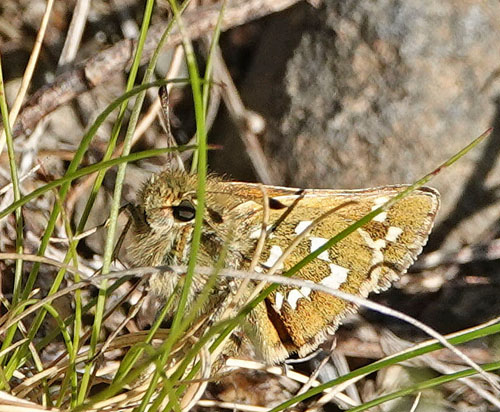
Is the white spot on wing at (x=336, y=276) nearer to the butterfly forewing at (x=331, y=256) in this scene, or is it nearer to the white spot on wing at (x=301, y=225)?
the butterfly forewing at (x=331, y=256)

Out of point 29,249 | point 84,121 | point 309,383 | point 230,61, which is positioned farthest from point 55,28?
point 309,383

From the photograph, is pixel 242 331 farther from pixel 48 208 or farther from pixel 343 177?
pixel 48 208

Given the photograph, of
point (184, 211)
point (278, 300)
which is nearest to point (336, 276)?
point (278, 300)

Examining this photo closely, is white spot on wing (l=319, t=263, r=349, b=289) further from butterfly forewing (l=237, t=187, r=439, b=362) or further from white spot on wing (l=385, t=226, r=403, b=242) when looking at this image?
white spot on wing (l=385, t=226, r=403, b=242)

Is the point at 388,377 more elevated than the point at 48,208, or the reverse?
the point at 48,208

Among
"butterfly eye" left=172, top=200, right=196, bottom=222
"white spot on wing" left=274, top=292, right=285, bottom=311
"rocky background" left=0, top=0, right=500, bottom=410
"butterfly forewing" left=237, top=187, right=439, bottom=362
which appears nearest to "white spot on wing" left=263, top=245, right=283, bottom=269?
"butterfly forewing" left=237, top=187, right=439, bottom=362
